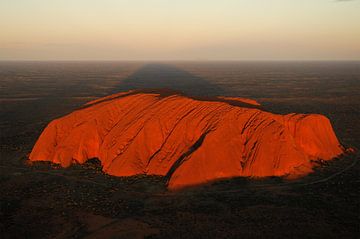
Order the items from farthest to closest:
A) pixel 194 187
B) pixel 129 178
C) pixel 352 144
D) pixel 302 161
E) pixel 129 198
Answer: pixel 352 144, pixel 302 161, pixel 129 178, pixel 194 187, pixel 129 198

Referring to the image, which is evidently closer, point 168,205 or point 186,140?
point 168,205

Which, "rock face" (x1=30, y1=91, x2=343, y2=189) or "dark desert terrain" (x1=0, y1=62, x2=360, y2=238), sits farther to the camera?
"rock face" (x1=30, y1=91, x2=343, y2=189)

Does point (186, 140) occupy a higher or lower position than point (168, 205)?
higher

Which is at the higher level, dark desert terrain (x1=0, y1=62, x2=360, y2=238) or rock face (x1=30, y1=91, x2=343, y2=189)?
rock face (x1=30, y1=91, x2=343, y2=189)

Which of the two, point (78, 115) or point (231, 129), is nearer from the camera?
point (231, 129)

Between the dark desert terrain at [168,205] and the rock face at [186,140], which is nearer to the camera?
the dark desert terrain at [168,205]

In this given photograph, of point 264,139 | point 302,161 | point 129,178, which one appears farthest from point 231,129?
point 129,178

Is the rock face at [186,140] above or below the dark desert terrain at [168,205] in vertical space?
above

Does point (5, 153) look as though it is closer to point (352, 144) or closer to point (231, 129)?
point (231, 129)
